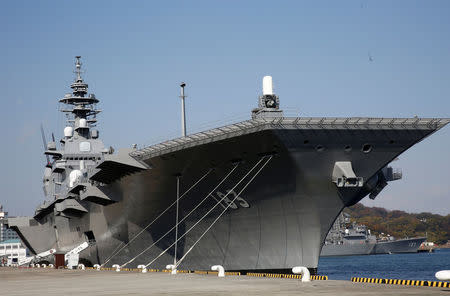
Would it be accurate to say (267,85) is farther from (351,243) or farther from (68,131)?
(351,243)

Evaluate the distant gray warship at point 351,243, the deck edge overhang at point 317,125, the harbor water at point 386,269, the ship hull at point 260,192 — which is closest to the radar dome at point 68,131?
the ship hull at point 260,192

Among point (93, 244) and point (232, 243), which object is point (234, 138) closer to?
point (232, 243)

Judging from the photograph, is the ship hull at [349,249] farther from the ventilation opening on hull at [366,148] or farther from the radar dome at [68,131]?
the ventilation opening on hull at [366,148]

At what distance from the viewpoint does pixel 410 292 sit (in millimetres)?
12359

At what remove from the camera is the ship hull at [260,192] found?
2108cm

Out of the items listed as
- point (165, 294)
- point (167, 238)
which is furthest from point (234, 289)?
point (167, 238)

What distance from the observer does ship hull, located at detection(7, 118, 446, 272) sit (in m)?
21.1

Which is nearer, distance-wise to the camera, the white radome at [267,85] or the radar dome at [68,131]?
the white radome at [267,85]

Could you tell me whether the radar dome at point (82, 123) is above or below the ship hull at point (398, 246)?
above

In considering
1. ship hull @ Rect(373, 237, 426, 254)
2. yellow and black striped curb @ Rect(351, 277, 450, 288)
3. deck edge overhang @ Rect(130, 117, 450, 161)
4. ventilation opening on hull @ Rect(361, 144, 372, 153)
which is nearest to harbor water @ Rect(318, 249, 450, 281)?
ventilation opening on hull @ Rect(361, 144, 372, 153)

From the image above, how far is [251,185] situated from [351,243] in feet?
287

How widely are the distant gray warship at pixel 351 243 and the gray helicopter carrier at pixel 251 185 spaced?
75.8m

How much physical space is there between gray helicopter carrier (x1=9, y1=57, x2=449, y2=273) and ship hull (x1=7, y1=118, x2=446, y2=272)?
0.04 m

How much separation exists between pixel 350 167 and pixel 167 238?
9944mm
